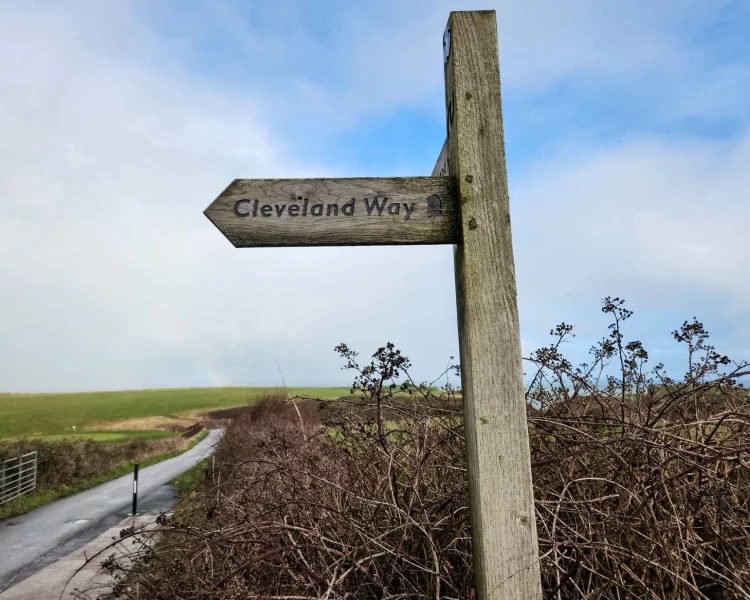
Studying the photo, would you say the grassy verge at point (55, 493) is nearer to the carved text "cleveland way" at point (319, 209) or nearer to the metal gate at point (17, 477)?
the metal gate at point (17, 477)

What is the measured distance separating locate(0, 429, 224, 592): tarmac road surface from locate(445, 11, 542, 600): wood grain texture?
9.81 meters

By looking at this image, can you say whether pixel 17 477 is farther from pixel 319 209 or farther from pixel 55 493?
pixel 319 209

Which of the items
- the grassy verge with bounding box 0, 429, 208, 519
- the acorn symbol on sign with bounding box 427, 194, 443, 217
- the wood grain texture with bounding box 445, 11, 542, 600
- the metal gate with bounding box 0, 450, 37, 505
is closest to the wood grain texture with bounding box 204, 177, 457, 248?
the acorn symbol on sign with bounding box 427, 194, 443, 217

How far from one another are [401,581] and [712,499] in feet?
4.95

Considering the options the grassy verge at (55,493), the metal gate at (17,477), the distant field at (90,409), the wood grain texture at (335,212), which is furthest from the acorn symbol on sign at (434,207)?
the distant field at (90,409)

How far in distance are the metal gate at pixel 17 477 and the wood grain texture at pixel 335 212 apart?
Result: 18.7 metres

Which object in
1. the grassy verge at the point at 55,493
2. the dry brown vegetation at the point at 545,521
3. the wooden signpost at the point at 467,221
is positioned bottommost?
the grassy verge at the point at 55,493

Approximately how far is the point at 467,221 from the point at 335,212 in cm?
56

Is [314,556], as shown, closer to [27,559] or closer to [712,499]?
[712,499]

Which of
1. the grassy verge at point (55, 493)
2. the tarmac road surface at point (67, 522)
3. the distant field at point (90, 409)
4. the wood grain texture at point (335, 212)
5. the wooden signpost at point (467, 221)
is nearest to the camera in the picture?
the wooden signpost at point (467, 221)

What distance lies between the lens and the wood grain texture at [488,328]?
2164mm

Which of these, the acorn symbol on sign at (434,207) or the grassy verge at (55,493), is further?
the grassy verge at (55,493)

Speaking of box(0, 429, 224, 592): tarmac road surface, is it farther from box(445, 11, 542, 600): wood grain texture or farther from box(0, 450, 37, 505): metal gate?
box(445, 11, 542, 600): wood grain texture

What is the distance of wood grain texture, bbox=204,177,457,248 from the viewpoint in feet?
7.99
